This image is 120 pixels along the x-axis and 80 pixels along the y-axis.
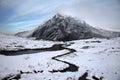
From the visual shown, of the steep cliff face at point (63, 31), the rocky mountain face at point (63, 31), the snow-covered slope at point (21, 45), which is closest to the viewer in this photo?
the snow-covered slope at point (21, 45)

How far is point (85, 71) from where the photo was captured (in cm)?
1634

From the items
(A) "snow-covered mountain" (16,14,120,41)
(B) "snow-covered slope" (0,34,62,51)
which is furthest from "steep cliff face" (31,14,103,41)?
(B) "snow-covered slope" (0,34,62,51)

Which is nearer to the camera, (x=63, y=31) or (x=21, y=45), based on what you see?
(x=21, y=45)

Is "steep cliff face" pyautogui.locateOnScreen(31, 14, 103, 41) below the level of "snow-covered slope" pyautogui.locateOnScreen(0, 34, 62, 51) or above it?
above

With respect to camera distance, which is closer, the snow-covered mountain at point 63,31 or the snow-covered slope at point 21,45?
the snow-covered slope at point 21,45

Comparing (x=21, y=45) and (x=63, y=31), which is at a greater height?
(x=63, y=31)

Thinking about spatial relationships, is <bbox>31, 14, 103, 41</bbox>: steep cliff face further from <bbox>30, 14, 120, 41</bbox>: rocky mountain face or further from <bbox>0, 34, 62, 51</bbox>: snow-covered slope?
<bbox>0, 34, 62, 51</bbox>: snow-covered slope

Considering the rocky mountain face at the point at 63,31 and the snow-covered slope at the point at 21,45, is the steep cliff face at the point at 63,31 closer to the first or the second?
the rocky mountain face at the point at 63,31

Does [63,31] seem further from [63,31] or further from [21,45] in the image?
[21,45]

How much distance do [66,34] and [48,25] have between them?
166 ft

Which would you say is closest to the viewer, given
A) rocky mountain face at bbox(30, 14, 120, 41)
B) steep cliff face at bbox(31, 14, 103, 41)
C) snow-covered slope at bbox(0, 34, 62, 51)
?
snow-covered slope at bbox(0, 34, 62, 51)

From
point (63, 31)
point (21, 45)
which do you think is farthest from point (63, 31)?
point (21, 45)

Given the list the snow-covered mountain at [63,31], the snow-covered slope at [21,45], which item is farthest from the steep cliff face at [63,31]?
the snow-covered slope at [21,45]

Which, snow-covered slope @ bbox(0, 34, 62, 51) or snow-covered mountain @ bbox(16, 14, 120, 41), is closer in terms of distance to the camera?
snow-covered slope @ bbox(0, 34, 62, 51)
